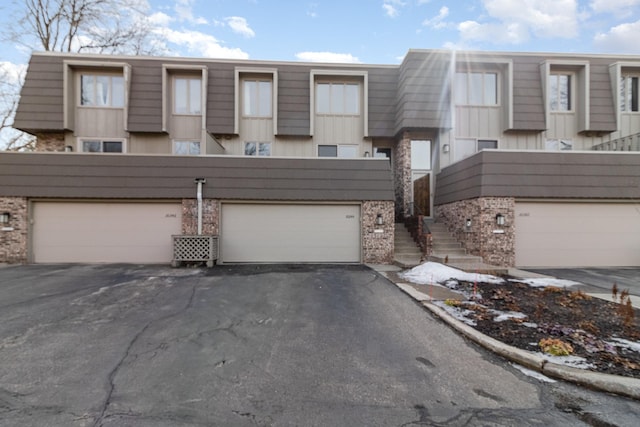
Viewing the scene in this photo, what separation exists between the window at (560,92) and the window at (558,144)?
130 cm

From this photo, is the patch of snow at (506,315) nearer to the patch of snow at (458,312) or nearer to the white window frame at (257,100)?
the patch of snow at (458,312)

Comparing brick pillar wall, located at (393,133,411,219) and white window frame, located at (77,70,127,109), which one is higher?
white window frame, located at (77,70,127,109)

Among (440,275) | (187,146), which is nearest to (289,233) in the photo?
(440,275)

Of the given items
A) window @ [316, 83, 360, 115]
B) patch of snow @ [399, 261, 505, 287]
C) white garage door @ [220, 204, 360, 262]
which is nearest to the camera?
patch of snow @ [399, 261, 505, 287]

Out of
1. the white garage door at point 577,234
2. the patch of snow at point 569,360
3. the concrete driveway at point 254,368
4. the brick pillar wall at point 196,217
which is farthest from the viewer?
the brick pillar wall at point 196,217

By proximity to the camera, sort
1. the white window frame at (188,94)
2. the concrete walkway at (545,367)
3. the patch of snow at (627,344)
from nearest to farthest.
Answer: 1. the concrete walkway at (545,367)
2. the patch of snow at (627,344)
3. the white window frame at (188,94)

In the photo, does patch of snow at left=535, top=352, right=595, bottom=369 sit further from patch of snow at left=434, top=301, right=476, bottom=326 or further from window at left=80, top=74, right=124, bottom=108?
window at left=80, top=74, right=124, bottom=108

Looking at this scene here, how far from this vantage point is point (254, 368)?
125 inches

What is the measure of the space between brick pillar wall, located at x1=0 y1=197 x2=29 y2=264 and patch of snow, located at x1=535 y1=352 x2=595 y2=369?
13.4 metres

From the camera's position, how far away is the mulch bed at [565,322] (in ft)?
11.0

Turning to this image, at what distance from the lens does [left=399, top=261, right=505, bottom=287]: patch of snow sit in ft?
23.5

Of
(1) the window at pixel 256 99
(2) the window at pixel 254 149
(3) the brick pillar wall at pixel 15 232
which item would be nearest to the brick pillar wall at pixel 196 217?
(2) the window at pixel 254 149

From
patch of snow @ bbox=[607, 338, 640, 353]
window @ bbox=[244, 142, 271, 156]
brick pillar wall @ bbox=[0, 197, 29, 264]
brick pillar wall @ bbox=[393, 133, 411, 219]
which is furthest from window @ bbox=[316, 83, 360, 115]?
brick pillar wall @ bbox=[0, 197, 29, 264]

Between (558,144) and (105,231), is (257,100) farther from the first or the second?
(558,144)
